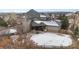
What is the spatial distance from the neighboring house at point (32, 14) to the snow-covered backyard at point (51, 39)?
16cm

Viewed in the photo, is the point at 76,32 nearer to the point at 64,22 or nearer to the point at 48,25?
the point at 64,22

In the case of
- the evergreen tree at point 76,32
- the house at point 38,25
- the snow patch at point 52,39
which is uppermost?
the house at point 38,25

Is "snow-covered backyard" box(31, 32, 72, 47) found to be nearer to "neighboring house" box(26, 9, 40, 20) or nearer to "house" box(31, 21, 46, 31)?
"house" box(31, 21, 46, 31)

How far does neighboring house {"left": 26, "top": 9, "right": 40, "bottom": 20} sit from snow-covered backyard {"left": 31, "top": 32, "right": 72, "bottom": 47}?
16 cm

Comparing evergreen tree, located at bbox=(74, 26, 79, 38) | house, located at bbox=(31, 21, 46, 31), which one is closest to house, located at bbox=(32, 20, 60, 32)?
house, located at bbox=(31, 21, 46, 31)

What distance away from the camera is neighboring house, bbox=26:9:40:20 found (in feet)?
5.37

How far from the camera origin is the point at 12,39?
1644mm

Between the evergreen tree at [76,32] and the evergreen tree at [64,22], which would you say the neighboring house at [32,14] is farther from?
the evergreen tree at [76,32]

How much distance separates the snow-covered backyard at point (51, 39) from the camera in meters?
1.64

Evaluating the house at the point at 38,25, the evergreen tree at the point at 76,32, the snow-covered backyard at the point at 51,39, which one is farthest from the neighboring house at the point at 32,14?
the evergreen tree at the point at 76,32
